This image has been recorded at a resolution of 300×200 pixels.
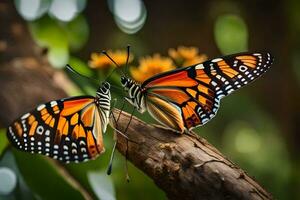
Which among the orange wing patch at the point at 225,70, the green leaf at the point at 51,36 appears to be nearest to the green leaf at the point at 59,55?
the green leaf at the point at 51,36

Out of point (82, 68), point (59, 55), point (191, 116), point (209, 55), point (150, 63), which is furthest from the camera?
point (209, 55)

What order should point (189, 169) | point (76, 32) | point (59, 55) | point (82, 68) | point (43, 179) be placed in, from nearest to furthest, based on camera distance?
point (189, 169), point (43, 179), point (82, 68), point (59, 55), point (76, 32)

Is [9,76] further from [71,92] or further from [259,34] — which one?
[259,34]

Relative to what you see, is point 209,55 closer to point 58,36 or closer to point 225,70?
point 58,36

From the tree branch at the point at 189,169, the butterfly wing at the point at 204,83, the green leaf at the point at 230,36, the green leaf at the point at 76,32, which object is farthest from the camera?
the green leaf at the point at 76,32

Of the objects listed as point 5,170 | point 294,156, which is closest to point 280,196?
point 294,156

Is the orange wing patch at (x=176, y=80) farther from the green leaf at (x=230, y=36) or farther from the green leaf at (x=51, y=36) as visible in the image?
the green leaf at (x=51, y=36)

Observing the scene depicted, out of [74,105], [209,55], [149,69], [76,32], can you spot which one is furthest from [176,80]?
[209,55]
